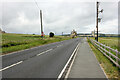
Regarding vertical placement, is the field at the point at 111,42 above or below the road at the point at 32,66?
above

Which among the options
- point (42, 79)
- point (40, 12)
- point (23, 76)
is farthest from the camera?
point (40, 12)

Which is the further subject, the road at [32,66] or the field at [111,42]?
the field at [111,42]

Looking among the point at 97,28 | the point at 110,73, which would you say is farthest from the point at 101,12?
the point at 110,73

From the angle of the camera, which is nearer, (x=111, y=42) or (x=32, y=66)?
(x=32, y=66)

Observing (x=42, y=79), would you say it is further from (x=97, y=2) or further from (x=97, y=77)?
(x=97, y=2)

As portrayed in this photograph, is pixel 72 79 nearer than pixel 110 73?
Yes

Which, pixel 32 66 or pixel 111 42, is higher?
pixel 111 42

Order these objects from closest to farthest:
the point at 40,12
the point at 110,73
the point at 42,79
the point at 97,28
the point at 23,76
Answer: the point at 42,79 → the point at 23,76 → the point at 110,73 → the point at 97,28 → the point at 40,12

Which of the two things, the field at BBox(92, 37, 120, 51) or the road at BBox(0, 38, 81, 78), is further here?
the field at BBox(92, 37, 120, 51)

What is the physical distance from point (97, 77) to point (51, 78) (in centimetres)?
230

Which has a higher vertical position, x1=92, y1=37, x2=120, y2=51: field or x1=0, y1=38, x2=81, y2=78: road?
x1=92, y1=37, x2=120, y2=51: field

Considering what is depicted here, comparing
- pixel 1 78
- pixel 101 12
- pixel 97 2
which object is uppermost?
pixel 97 2

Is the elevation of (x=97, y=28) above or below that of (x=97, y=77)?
above

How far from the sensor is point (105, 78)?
5.32 m
